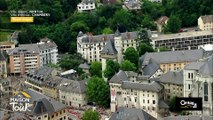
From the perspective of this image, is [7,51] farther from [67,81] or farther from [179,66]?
[179,66]

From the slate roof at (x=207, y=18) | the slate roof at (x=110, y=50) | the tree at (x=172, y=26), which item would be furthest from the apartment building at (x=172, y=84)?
the slate roof at (x=207, y=18)

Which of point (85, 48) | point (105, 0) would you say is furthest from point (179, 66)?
point (105, 0)

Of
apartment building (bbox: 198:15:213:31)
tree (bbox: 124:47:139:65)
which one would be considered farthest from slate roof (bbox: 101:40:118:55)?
apartment building (bbox: 198:15:213:31)

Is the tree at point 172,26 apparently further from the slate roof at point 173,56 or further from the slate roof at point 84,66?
the slate roof at point 84,66

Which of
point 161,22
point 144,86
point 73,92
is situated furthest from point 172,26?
point 144,86

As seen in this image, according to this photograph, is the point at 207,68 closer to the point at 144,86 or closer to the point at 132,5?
the point at 144,86
